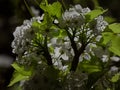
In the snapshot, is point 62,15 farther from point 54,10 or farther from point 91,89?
point 91,89

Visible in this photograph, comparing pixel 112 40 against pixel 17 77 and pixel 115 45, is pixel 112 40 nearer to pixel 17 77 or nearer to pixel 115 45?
pixel 115 45

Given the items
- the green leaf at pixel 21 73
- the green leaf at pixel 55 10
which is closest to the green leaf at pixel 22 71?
the green leaf at pixel 21 73

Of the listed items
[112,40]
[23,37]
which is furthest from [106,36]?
[23,37]

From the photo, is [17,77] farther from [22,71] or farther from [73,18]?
[73,18]

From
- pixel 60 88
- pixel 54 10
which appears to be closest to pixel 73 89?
pixel 60 88

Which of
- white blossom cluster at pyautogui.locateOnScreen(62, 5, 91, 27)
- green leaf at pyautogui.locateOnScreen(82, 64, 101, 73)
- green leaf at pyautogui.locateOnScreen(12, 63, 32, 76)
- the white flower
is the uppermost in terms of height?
white blossom cluster at pyautogui.locateOnScreen(62, 5, 91, 27)

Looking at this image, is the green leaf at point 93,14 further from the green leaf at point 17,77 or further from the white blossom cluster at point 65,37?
the green leaf at point 17,77

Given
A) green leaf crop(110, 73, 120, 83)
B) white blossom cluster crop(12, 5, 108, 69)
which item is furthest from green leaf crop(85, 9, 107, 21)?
green leaf crop(110, 73, 120, 83)

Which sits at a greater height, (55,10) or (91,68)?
(55,10)

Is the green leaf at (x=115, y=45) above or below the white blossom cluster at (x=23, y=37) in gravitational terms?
below

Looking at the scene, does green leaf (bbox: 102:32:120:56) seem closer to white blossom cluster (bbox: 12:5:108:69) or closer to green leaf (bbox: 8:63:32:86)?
white blossom cluster (bbox: 12:5:108:69)

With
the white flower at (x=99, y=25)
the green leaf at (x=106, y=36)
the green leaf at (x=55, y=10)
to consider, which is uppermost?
the green leaf at (x=55, y=10)
